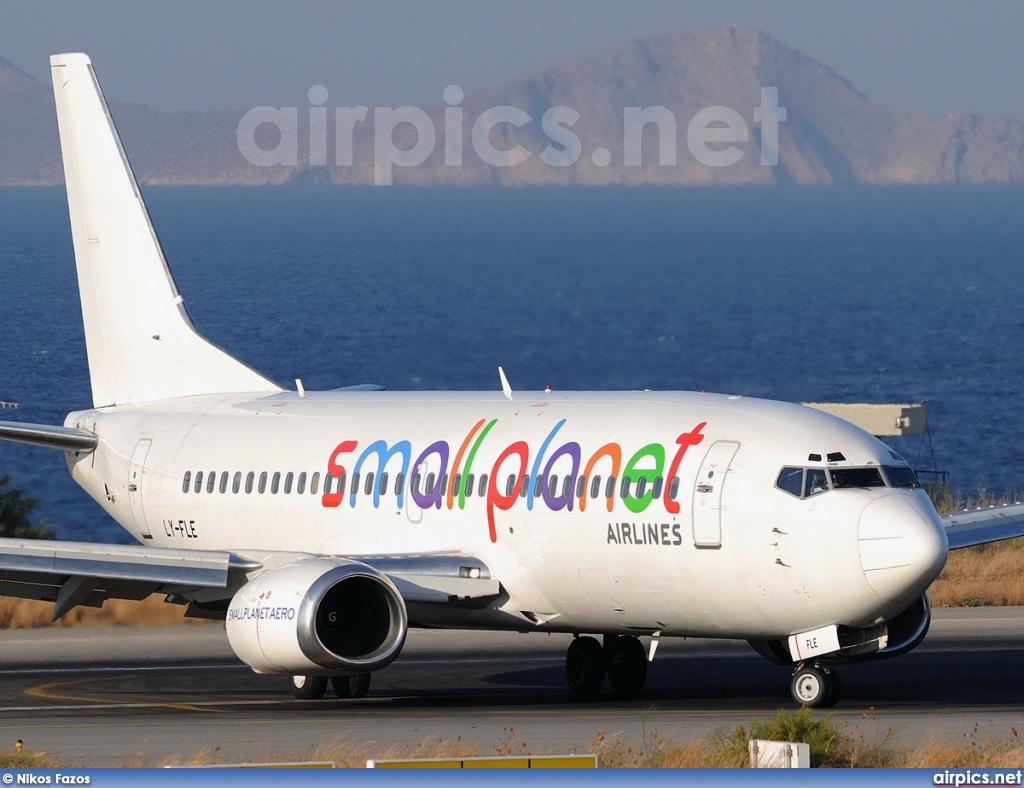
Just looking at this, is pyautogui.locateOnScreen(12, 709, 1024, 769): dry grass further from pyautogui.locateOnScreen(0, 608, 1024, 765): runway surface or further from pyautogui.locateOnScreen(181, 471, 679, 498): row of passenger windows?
pyautogui.locateOnScreen(181, 471, 679, 498): row of passenger windows

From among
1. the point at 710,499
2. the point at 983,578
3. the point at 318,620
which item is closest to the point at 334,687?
the point at 318,620

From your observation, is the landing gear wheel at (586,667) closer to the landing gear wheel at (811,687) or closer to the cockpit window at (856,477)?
the landing gear wheel at (811,687)

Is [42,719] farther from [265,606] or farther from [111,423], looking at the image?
[111,423]

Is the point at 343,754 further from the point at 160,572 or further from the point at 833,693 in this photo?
the point at 833,693

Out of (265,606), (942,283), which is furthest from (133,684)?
(942,283)

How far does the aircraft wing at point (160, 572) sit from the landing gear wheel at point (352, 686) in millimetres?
1923

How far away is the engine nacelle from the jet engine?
17.7 feet

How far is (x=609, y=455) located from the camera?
2705 cm

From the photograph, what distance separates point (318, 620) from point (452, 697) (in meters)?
3.81

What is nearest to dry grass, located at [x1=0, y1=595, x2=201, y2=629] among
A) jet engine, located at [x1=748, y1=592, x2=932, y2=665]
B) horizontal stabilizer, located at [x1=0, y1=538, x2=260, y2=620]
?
horizontal stabilizer, located at [x1=0, y1=538, x2=260, y2=620]

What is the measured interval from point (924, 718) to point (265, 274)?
170 meters

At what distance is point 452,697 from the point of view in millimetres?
29922

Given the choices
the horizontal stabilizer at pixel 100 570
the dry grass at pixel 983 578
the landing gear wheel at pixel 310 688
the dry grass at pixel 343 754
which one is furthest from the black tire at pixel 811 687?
the dry grass at pixel 983 578

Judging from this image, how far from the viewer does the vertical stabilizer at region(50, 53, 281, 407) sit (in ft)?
120
